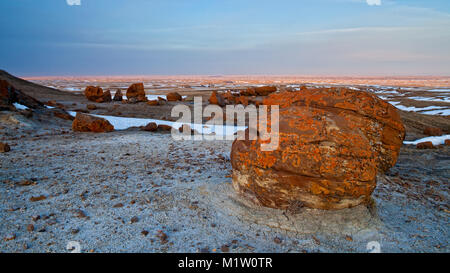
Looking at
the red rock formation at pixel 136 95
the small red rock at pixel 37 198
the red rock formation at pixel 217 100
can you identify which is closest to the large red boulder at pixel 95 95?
the red rock formation at pixel 136 95

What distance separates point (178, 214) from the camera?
169 inches

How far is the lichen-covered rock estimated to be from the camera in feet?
13.3

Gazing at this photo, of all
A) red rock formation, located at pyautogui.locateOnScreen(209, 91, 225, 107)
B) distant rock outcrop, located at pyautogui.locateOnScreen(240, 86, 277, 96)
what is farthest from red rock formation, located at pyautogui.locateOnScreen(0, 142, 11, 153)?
distant rock outcrop, located at pyautogui.locateOnScreen(240, 86, 277, 96)

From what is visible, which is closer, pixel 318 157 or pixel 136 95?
pixel 318 157

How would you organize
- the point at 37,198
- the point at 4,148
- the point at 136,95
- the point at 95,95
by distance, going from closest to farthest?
1. the point at 37,198
2. the point at 4,148
3. the point at 136,95
4. the point at 95,95

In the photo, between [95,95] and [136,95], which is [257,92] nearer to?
[136,95]

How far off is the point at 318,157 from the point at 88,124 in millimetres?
10422

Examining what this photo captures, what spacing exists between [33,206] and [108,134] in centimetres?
697

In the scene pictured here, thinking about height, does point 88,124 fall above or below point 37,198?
above

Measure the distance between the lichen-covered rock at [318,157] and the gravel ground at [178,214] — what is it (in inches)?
10.8

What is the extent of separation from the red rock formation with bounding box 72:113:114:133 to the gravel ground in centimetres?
425

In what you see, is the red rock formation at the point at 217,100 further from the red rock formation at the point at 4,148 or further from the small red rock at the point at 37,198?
the small red rock at the point at 37,198

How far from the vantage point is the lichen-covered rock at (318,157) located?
4.05m

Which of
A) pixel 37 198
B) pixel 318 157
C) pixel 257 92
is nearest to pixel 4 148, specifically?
pixel 37 198
